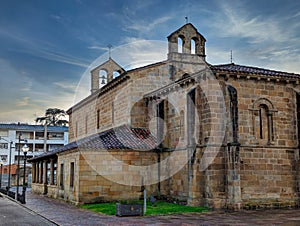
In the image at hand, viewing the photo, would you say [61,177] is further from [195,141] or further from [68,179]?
[195,141]

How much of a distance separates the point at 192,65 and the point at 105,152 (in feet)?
30.1

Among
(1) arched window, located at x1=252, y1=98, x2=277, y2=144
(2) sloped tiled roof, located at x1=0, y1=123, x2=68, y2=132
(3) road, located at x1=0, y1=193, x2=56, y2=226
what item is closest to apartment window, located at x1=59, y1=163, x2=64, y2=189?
(3) road, located at x1=0, y1=193, x2=56, y2=226

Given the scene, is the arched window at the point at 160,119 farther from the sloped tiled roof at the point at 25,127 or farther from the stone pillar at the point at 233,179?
the sloped tiled roof at the point at 25,127

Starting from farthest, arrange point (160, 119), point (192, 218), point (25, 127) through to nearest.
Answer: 1. point (25, 127)
2. point (160, 119)
3. point (192, 218)

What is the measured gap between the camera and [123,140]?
22.8m

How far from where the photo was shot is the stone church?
18.7m

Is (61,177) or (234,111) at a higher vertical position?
(234,111)

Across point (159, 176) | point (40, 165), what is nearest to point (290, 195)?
point (159, 176)

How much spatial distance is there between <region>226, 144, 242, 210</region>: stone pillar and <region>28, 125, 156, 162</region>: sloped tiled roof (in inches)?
237

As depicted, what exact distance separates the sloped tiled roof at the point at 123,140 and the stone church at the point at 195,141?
0.20 feet

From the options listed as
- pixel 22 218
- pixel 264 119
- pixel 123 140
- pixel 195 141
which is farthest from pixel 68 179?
pixel 264 119

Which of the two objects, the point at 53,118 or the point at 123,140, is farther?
the point at 53,118

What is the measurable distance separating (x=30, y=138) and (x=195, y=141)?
57.2 metres

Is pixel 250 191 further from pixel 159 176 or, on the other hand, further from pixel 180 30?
pixel 180 30
